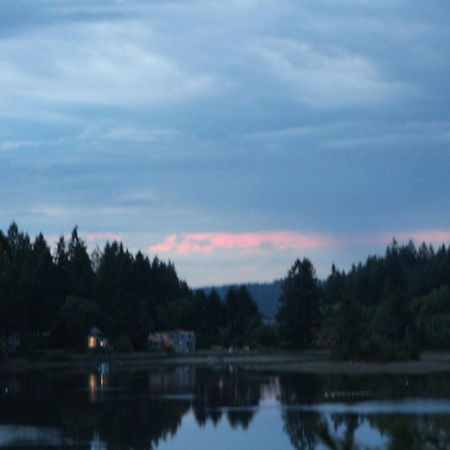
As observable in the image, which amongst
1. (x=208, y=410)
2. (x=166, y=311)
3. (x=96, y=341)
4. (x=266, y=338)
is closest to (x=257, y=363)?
(x=96, y=341)

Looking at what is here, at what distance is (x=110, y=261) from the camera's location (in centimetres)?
13712

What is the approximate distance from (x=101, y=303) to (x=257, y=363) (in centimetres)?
2604

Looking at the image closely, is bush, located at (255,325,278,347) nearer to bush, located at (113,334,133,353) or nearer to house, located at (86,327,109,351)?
bush, located at (113,334,133,353)

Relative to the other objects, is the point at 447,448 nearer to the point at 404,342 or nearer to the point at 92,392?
the point at 92,392

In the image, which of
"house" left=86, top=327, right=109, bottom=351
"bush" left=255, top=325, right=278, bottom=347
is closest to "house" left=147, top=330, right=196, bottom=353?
"bush" left=255, top=325, right=278, bottom=347

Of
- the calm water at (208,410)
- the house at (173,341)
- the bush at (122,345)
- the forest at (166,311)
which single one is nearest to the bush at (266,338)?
the forest at (166,311)

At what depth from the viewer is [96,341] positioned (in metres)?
113

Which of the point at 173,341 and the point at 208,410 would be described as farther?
the point at 173,341

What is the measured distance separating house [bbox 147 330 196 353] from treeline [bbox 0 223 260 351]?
175cm

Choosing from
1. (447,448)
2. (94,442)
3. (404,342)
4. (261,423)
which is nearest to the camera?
(447,448)

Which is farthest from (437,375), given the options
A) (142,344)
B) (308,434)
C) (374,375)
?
(142,344)

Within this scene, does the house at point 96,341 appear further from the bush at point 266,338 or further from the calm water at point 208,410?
the calm water at point 208,410

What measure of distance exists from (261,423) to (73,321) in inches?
2690

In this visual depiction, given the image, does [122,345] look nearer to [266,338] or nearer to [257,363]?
[257,363]
